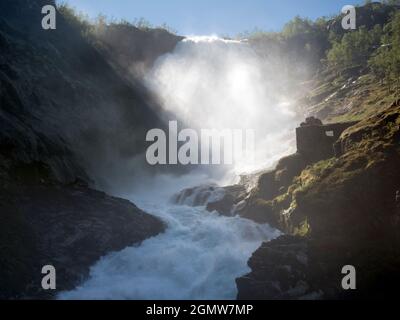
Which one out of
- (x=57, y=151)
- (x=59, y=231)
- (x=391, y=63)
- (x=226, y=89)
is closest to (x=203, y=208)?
(x=57, y=151)

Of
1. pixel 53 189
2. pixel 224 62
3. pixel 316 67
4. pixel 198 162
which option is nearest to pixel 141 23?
pixel 224 62

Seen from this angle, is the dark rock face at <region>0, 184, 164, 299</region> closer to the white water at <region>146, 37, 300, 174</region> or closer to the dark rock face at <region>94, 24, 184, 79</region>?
the white water at <region>146, 37, 300, 174</region>

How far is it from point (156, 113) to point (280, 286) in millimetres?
52510

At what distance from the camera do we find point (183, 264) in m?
33.0

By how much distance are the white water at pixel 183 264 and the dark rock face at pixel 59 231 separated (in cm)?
119

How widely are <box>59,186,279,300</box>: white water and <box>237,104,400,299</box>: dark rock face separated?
233 cm

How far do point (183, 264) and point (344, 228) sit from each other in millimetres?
12497

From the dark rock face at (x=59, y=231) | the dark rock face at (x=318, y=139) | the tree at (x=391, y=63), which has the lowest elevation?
the dark rock face at (x=59, y=231)

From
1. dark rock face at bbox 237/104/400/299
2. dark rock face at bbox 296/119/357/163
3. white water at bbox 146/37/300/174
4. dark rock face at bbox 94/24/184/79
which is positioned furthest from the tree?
dark rock face at bbox 94/24/184/79

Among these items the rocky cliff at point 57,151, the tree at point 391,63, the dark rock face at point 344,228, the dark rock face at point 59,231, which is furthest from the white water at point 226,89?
the dark rock face at point 59,231

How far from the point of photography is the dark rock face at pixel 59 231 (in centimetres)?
2873

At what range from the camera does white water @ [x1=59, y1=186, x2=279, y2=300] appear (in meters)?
29.1

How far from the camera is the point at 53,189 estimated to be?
1463 inches

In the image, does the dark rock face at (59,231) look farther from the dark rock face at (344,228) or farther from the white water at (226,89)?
the white water at (226,89)
